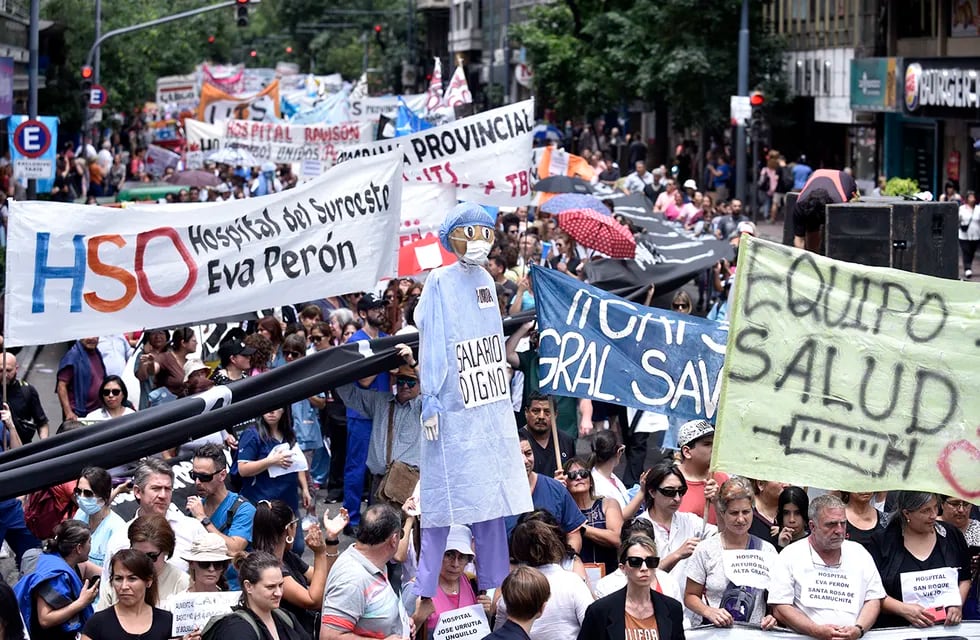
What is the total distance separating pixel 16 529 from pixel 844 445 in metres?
4.85

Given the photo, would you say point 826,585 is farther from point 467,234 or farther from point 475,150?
point 475,150

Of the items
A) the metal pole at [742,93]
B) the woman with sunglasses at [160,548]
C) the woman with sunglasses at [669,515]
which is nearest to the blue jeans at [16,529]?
the woman with sunglasses at [160,548]

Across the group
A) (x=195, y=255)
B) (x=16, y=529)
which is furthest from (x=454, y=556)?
(x=195, y=255)

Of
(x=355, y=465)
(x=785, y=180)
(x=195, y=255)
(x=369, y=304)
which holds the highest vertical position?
(x=195, y=255)

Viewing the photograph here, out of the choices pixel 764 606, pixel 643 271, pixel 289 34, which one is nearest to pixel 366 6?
pixel 289 34

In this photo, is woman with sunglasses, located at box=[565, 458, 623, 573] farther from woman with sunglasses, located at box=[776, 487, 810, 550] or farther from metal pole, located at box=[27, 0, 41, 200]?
metal pole, located at box=[27, 0, 41, 200]

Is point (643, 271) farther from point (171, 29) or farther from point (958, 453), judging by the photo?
point (171, 29)

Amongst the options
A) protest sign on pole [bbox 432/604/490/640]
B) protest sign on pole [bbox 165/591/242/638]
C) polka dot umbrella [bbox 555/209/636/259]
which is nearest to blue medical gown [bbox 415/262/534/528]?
protest sign on pole [bbox 432/604/490/640]

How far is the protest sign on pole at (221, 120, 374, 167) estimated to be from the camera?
92.3 feet

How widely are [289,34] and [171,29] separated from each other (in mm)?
49875

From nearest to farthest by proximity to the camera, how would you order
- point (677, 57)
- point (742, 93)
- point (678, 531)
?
point (678, 531) < point (742, 93) < point (677, 57)

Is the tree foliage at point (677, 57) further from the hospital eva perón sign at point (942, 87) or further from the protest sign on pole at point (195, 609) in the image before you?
the protest sign on pole at point (195, 609)

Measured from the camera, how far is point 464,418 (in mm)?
7598

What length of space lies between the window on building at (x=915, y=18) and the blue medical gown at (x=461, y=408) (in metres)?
29.9
